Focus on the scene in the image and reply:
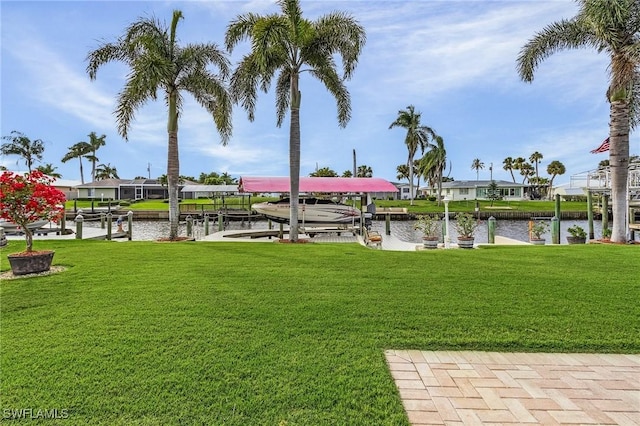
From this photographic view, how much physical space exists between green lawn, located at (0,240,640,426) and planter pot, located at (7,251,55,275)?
51 cm

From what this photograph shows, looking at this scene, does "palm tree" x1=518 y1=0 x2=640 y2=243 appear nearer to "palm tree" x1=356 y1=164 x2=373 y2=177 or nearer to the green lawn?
the green lawn

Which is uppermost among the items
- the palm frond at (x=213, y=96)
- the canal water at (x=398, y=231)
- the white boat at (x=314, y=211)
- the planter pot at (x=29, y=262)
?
the palm frond at (x=213, y=96)

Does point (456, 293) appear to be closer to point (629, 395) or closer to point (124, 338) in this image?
point (629, 395)

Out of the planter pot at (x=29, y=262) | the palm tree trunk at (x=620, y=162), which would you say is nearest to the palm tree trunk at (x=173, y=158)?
the planter pot at (x=29, y=262)

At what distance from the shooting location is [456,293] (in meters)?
5.83

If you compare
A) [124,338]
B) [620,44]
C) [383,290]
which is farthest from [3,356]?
[620,44]

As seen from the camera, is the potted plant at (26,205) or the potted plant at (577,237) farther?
the potted plant at (577,237)

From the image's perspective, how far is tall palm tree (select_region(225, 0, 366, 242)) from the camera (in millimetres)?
12859

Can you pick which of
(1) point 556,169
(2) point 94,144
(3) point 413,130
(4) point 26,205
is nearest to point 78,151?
(2) point 94,144

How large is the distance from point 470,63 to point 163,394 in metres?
14.2

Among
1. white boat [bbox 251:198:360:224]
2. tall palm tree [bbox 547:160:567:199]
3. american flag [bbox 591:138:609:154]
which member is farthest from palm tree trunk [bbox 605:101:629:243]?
tall palm tree [bbox 547:160:567:199]

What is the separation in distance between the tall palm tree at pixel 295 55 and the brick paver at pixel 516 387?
10.8 meters

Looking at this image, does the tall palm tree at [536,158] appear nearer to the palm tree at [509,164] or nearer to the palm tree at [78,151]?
the palm tree at [509,164]

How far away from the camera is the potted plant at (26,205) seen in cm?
714
